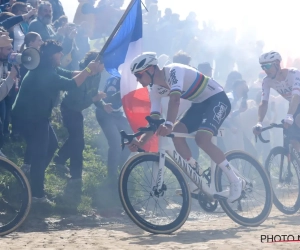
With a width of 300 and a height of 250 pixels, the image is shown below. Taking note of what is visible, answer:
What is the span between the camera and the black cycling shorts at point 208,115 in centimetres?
786

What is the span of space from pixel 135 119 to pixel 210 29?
928 centimetres

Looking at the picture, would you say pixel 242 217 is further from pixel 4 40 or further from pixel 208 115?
pixel 4 40

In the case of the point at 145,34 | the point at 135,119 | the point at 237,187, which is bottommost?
the point at 237,187

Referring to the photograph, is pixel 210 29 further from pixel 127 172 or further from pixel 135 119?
pixel 127 172

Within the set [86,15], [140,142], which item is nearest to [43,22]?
[86,15]

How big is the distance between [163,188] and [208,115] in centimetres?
124

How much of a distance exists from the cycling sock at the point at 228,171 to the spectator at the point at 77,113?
2.80 m

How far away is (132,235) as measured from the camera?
23.9 ft

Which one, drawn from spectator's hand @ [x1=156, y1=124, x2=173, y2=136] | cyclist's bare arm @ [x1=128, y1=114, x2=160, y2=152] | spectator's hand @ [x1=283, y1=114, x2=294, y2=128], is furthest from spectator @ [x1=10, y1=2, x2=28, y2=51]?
spectator's hand @ [x1=283, y1=114, x2=294, y2=128]

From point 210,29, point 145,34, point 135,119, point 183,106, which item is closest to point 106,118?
point 135,119

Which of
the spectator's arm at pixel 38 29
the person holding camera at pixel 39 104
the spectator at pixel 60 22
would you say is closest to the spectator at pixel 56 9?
the spectator at pixel 60 22

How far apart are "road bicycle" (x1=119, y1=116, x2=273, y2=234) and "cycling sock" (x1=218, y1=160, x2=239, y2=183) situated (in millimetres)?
201

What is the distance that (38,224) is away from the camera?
8.27 meters

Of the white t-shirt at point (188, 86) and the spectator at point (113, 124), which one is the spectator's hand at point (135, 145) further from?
the spectator at point (113, 124)
